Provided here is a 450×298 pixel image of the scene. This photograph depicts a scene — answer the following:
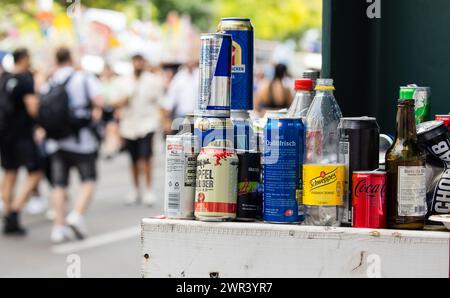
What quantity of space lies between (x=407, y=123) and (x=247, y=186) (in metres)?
0.55

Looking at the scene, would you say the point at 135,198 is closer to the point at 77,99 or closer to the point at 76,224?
the point at 76,224

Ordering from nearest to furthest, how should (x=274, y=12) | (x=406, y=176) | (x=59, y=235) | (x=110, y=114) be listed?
1. (x=406, y=176)
2. (x=59, y=235)
3. (x=110, y=114)
4. (x=274, y=12)

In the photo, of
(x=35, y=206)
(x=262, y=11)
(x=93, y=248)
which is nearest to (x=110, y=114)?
(x=35, y=206)

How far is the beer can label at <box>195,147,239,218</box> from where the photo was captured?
289cm

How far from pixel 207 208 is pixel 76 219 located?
7.20 m

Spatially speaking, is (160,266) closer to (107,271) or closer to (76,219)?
(107,271)

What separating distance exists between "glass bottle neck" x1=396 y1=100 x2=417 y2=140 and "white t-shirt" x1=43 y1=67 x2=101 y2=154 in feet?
22.8

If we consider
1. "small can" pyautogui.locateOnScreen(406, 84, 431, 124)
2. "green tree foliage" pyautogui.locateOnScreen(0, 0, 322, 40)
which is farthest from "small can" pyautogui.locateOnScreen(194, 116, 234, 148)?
"green tree foliage" pyautogui.locateOnScreen(0, 0, 322, 40)

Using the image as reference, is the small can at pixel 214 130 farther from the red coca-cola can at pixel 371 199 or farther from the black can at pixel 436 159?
the black can at pixel 436 159

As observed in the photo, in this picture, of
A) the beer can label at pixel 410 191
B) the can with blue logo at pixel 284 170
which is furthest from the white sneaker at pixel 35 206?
the beer can label at pixel 410 191

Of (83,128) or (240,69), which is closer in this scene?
(240,69)

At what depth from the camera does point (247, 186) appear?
2.98 m

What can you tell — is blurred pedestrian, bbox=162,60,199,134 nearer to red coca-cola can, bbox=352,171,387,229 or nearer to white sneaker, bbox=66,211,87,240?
white sneaker, bbox=66,211,87,240

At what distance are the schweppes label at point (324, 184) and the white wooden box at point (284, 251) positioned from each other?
4.1 inches
